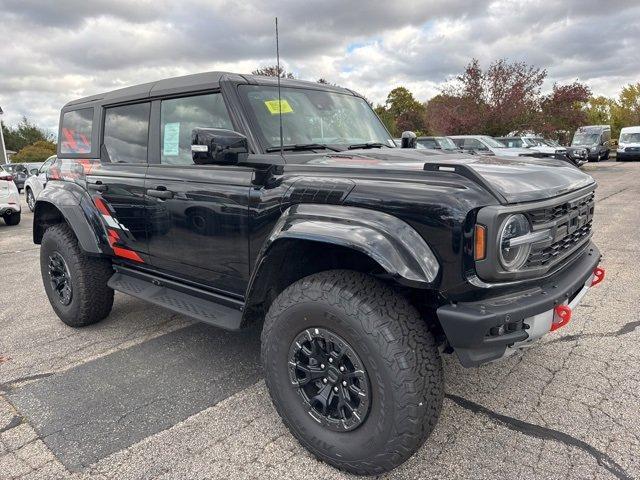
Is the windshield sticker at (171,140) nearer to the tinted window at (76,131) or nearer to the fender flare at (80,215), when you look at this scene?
the fender flare at (80,215)

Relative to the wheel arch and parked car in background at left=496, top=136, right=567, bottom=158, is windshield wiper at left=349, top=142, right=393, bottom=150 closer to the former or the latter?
the wheel arch

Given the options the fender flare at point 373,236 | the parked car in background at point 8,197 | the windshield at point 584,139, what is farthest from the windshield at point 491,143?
the fender flare at point 373,236

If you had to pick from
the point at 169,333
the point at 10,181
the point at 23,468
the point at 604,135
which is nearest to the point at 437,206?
the point at 23,468

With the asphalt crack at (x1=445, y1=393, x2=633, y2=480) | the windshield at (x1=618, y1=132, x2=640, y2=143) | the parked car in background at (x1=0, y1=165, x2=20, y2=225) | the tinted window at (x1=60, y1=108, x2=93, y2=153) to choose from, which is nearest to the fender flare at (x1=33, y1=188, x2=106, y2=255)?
the tinted window at (x1=60, y1=108, x2=93, y2=153)

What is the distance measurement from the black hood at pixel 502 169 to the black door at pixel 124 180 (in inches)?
58.0

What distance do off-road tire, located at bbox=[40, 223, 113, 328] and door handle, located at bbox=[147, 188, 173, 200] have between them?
40.6 inches

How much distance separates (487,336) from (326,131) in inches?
69.7

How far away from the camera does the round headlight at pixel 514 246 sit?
6.46ft

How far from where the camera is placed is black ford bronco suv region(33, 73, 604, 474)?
198cm

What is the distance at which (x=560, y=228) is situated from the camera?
2279 mm

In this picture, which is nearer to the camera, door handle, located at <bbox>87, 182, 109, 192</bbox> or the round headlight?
the round headlight

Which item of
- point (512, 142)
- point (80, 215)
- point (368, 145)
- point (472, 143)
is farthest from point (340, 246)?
point (512, 142)

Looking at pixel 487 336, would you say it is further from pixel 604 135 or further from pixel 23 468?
pixel 604 135

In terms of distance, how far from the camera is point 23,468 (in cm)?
230
